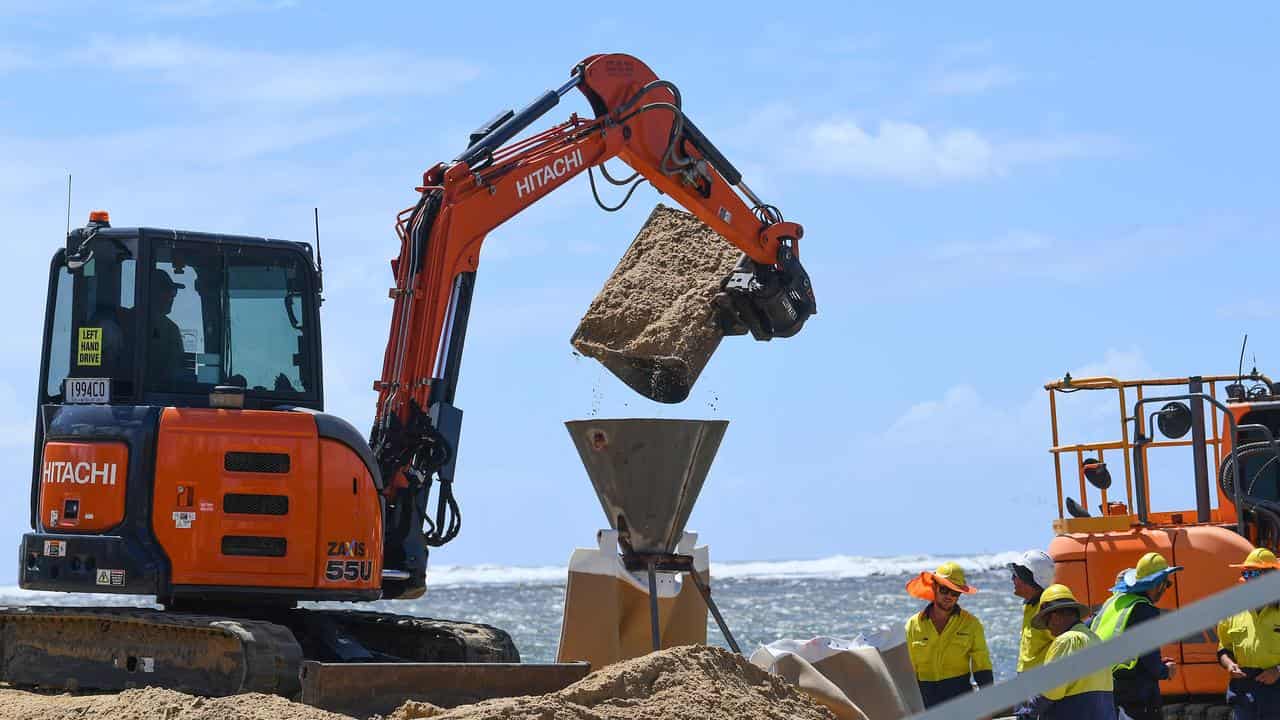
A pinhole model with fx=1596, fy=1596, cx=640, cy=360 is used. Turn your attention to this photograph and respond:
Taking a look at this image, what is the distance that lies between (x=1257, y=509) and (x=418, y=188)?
6270 millimetres

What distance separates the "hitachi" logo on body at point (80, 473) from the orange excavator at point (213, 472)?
0.01m

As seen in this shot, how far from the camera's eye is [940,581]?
27.7 feet

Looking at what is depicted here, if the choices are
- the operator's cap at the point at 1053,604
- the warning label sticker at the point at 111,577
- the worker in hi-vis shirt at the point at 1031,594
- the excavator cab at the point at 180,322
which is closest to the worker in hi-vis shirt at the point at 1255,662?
the worker in hi-vis shirt at the point at 1031,594

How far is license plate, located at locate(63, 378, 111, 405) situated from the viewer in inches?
351

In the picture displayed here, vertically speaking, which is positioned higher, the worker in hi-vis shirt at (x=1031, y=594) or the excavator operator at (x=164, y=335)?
the excavator operator at (x=164, y=335)

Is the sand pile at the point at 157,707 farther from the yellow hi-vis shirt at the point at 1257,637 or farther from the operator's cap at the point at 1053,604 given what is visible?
the yellow hi-vis shirt at the point at 1257,637

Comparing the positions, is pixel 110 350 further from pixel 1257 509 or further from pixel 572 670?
pixel 1257 509

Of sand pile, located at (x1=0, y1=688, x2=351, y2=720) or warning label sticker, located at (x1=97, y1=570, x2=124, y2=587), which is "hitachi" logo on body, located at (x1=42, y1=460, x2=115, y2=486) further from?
sand pile, located at (x1=0, y1=688, x2=351, y2=720)

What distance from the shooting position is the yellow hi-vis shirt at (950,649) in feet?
27.7

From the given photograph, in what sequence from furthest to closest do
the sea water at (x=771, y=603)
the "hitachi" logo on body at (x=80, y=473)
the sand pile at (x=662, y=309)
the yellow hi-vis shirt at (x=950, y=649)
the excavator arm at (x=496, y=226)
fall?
the sea water at (x=771, y=603) → the sand pile at (x=662, y=309) → the excavator arm at (x=496, y=226) → the "hitachi" logo on body at (x=80, y=473) → the yellow hi-vis shirt at (x=950, y=649)

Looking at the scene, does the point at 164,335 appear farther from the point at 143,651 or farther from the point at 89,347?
the point at 143,651

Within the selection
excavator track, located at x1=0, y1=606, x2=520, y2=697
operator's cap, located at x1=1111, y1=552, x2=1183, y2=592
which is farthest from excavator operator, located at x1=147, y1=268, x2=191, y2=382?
operator's cap, located at x1=1111, y1=552, x2=1183, y2=592

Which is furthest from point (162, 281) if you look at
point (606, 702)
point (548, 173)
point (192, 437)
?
point (606, 702)

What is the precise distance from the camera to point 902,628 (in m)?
11.8
